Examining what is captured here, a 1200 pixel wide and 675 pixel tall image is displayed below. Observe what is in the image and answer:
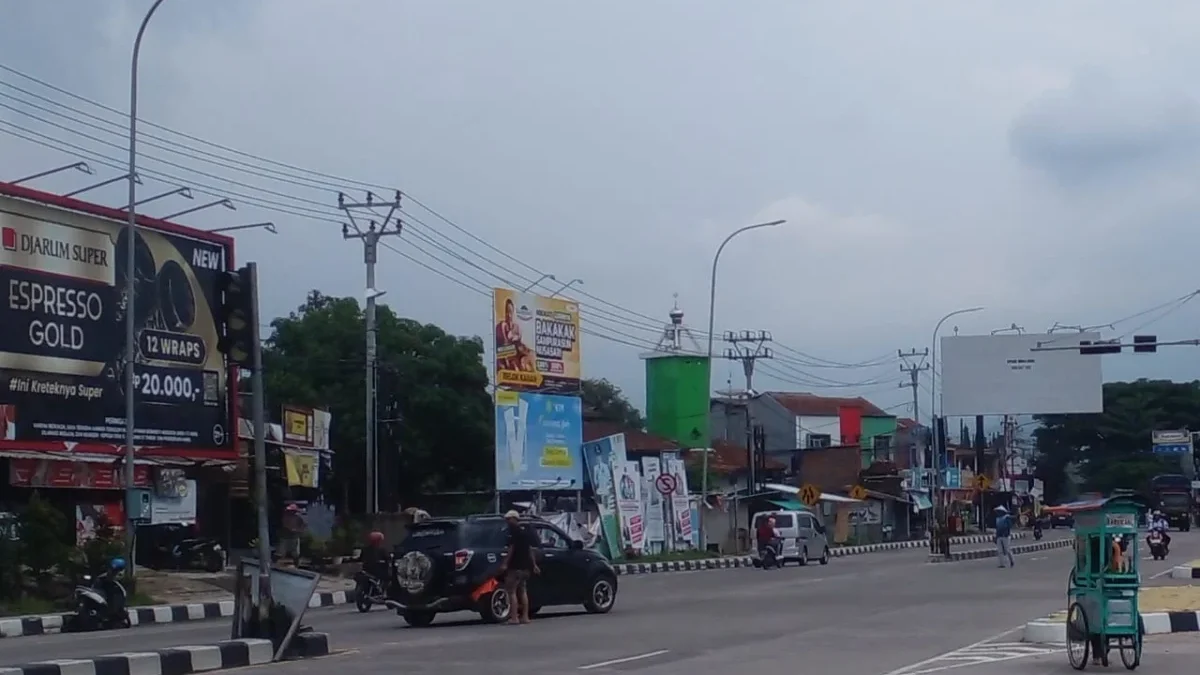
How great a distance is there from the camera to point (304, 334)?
60.6m

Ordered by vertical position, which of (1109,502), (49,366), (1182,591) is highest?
(49,366)

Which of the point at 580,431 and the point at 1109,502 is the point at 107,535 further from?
the point at 580,431

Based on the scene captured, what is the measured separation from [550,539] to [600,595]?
124 centimetres

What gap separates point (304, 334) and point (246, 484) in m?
19.5

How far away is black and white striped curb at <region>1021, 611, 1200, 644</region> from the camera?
17.6m

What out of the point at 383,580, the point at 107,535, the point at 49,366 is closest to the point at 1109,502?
the point at 383,580

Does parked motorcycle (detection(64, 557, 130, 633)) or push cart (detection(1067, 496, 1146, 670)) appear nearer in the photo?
push cart (detection(1067, 496, 1146, 670))

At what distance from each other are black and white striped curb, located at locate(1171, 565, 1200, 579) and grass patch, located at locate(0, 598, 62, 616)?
21152 mm

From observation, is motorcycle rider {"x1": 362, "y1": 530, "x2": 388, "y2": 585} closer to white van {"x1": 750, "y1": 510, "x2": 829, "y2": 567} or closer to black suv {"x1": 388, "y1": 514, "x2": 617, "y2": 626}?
black suv {"x1": 388, "y1": 514, "x2": 617, "y2": 626}

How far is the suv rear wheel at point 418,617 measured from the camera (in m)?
21.8

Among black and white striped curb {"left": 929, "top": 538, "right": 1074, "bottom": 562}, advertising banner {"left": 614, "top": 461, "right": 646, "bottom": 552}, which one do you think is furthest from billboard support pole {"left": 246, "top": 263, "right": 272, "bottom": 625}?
black and white striped curb {"left": 929, "top": 538, "right": 1074, "bottom": 562}

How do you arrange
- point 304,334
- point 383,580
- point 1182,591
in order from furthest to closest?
1. point 304,334
2. point 383,580
3. point 1182,591

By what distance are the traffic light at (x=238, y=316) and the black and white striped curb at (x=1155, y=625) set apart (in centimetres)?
922

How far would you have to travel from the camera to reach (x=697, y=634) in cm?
1927
